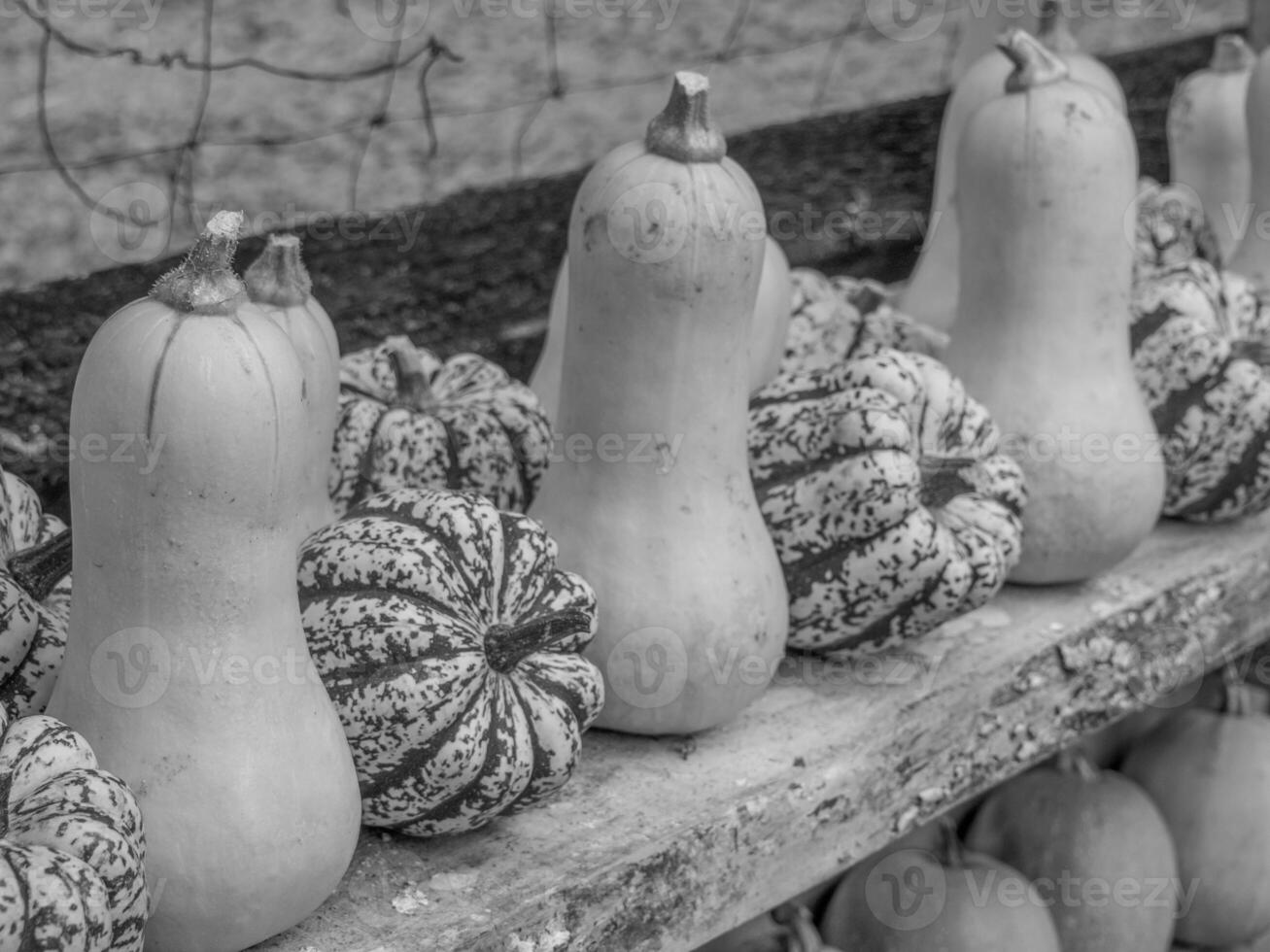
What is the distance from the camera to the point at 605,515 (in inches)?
54.8

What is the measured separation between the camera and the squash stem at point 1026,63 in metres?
1.63

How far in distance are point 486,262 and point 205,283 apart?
1.22 m

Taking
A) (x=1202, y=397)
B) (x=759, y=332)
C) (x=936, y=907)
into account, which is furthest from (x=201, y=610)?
(x=1202, y=397)

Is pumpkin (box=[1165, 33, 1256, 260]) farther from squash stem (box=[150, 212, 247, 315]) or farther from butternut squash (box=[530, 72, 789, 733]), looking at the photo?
squash stem (box=[150, 212, 247, 315])

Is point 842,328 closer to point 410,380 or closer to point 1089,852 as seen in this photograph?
point 410,380

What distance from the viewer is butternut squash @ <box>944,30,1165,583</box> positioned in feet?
5.31

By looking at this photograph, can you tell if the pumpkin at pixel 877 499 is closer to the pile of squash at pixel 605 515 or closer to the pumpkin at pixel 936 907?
the pile of squash at pixel 605 515

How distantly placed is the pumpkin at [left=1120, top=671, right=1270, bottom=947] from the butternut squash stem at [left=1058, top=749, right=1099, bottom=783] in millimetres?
167

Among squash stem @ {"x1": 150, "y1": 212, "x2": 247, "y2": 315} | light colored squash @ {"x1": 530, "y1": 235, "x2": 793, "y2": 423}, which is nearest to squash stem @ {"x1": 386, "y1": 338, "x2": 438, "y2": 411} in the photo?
light colored squash @ {"x1": 530, "y1": 235, "x2": 793, "y2": 423}

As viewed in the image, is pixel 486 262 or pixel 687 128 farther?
pixel 486 262

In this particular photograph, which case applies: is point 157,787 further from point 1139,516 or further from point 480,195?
point 480,195

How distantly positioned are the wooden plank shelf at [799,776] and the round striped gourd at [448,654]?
0.07m

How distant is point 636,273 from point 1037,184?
53 centimetres

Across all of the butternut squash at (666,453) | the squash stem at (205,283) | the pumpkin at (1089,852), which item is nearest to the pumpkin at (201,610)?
the squash stem at (205,283)
